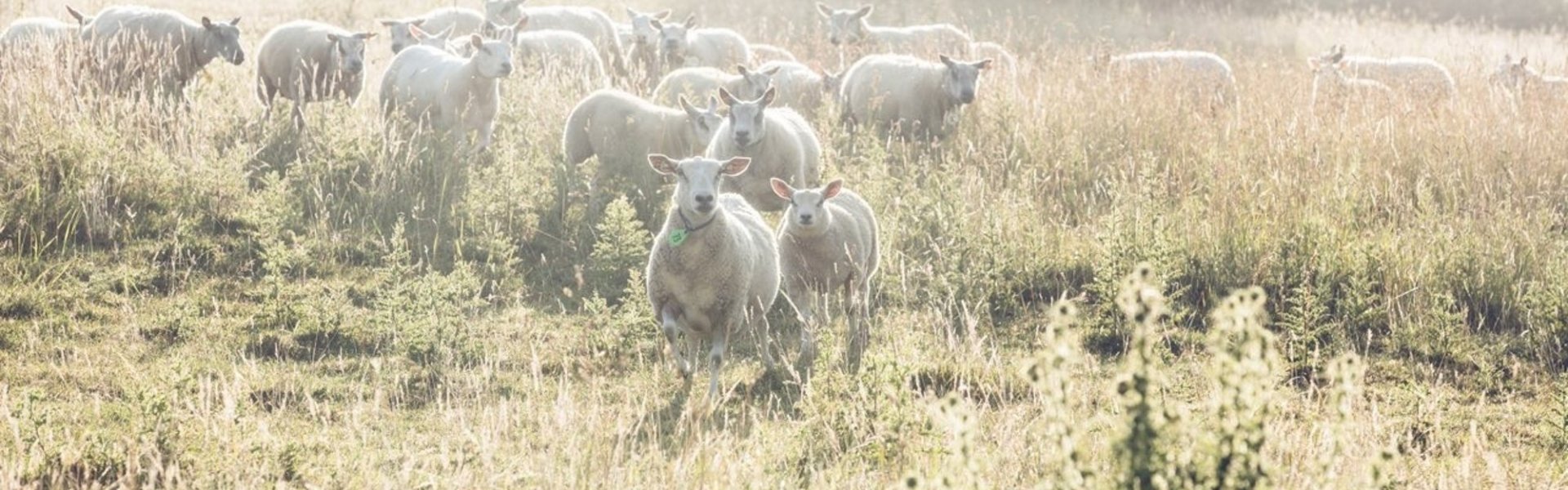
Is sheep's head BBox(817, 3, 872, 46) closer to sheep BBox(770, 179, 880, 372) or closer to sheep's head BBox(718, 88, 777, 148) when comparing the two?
sheep's head BBox(718, 88, 777, 148)

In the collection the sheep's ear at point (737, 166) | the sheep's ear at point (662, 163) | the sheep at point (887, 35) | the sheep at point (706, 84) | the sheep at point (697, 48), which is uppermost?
the sheep's ear at point (662, 163)

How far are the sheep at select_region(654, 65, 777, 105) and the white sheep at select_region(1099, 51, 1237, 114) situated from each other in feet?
8.69

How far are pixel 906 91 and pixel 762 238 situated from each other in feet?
17.9

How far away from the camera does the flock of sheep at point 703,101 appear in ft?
23.6

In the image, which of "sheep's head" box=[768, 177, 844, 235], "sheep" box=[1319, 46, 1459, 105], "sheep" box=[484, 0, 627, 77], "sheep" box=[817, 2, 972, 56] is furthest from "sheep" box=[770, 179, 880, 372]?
"sheep" box=[817, 2, 972, 56]

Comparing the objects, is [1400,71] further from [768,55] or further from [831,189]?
[831,189]

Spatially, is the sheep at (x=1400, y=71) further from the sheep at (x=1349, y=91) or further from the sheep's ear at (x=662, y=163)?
the sheep's ear at (x=662, y=163)

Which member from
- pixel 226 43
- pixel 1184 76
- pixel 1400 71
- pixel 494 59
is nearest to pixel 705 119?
pixel 494 59

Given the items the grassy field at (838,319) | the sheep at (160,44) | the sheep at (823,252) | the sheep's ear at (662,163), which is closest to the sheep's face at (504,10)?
the sheep at (160,44)

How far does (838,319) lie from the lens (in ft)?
26.7

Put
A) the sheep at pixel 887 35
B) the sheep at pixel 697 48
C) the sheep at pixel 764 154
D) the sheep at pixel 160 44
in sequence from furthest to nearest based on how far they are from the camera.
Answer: the sheep at pixel 887 35
the sheep at pixel 697 48
the sheep at pixel 160 44
the sheep at pixel 764 154

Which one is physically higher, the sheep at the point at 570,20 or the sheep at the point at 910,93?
the sheep at the point at 910,93

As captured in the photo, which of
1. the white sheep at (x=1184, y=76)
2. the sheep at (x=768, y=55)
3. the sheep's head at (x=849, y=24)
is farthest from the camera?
the sheep's head at (x=849, y=24)

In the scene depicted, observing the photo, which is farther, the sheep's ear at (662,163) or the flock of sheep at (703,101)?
the sheep's ear at (662,163)
